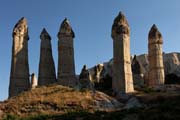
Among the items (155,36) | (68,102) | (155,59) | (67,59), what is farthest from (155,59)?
(68,102)

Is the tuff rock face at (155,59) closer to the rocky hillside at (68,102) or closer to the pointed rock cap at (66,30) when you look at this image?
the rocky hillside at (68,102)

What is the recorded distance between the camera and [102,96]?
34.1m

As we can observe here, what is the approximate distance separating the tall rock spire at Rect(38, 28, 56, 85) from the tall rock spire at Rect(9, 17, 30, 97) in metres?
1.52

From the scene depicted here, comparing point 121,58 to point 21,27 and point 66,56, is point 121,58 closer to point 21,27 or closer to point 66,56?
point 66,56

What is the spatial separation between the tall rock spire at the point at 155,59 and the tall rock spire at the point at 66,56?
8.62 meters

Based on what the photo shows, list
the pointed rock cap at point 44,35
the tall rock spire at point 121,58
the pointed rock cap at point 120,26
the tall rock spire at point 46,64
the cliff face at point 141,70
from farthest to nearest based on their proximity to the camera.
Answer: the cliff face at point 141,70 < the pointed rock cap at point 44,35 < the tall rock spire at point 46,64 < the pointed rock cap at point 120,26 < the tall rock spire at point 121,58

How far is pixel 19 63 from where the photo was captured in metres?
40.6

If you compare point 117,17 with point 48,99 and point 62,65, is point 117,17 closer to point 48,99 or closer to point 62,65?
point 62,65

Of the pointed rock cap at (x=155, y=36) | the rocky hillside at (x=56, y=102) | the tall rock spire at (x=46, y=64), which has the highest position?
the pointed rock cap at (x=155, y=36)

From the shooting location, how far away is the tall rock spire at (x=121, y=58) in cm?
3712

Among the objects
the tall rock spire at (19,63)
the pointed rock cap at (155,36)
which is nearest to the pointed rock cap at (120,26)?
the pointed rock cap at (155,36)

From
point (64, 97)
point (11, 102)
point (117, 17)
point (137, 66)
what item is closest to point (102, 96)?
point (64, 97)

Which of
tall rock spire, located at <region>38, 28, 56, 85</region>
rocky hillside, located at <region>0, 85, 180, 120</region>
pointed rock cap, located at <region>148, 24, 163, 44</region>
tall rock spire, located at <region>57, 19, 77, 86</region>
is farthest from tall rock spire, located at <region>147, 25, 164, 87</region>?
tall rock spire, located at <region>38, 28, 56, 85</region>

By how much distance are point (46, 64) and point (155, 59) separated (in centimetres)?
1168
